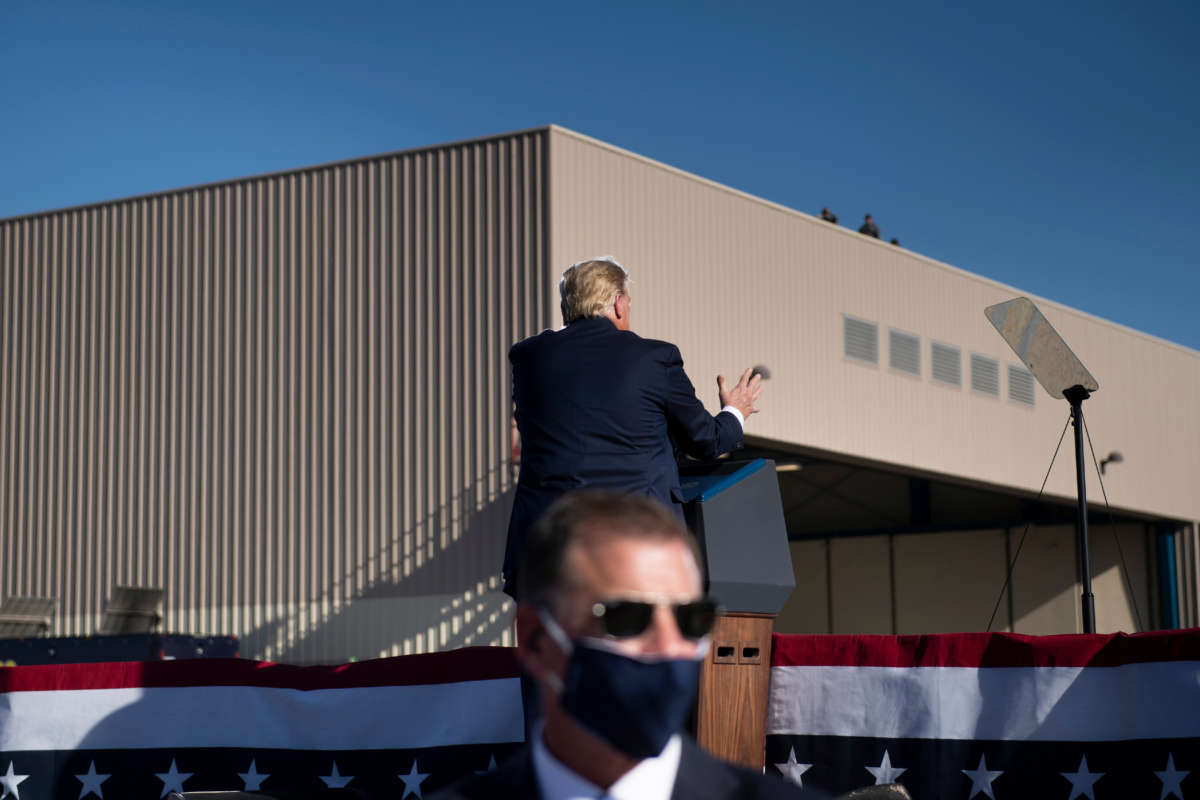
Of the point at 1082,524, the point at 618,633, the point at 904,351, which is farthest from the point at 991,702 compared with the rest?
the point at 904,351

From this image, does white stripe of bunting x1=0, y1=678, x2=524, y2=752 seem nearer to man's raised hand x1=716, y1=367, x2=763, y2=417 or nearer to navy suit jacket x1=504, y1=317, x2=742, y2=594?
navy suit jacket x1=504, y1=317, x2=742, y2=594

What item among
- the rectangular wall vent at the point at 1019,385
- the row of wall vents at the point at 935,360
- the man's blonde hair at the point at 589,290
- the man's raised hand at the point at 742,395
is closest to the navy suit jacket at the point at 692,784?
the man's blonde hair at the point at 589,290

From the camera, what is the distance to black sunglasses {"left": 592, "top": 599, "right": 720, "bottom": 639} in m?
1.66

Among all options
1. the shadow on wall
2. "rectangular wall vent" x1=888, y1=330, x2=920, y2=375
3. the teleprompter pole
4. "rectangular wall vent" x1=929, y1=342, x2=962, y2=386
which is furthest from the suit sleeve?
"rectangular wall vent" x1=929, y1=342, x2=962, y2=386

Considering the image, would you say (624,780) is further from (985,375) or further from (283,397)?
(985,375)

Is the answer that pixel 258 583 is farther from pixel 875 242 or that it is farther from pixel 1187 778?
pixel 1187 778

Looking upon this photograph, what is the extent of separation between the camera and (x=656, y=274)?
20.5 metres

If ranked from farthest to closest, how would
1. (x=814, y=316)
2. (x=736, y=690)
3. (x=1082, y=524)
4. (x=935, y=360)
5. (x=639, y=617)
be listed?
1. (x=935, y=360)
2. (x=814, y=316)
3. (x=1082, y=524)
4. (x=736, y=690)
5. (x=639, y=617)

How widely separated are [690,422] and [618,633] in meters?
2.05

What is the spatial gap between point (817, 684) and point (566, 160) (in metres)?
16.4

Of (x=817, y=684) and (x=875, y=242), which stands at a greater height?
(x=875, y=242)

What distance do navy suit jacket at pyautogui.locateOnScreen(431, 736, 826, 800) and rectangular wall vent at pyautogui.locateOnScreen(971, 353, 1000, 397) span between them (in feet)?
83.2

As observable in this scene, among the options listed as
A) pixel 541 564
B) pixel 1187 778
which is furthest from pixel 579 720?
pixel 1187 778

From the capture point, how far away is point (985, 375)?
87.3 ft
